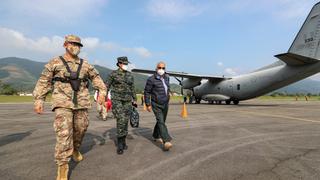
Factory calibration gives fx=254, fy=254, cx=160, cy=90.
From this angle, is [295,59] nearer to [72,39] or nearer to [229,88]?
[229,88]

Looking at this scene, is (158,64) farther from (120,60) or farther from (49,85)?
(49,85)

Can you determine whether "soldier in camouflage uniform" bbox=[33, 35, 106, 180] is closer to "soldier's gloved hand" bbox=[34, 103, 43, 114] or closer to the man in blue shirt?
"soldier's gloved hand" bbox=[34, 103, 43, 114]

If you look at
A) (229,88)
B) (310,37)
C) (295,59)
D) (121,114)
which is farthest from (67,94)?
(229,88)

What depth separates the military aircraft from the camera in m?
18.7

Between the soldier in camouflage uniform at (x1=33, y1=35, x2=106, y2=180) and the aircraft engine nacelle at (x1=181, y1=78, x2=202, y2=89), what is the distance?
27.2m

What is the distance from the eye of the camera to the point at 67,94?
4363 millimetres

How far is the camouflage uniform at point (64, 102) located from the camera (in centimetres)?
418

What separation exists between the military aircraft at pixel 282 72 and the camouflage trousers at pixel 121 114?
14.9 meters

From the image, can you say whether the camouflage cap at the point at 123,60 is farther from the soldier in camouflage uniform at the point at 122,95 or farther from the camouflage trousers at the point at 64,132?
the camouflage trousers at the point at 64,132

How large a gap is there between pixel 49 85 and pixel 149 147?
320 cm

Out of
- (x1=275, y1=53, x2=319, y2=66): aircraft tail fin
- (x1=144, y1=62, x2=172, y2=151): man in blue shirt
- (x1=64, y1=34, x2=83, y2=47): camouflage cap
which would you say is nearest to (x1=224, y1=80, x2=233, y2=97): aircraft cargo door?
(x1=275, y1=53, x2=319, y2=66): aircraft tail fin

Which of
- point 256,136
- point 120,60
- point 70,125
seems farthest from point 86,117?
point 256,136

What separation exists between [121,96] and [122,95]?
0.04 m

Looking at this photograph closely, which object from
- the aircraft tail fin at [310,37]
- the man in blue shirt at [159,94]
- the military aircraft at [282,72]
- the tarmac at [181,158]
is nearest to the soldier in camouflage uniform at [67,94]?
the tarmac at [181,158]
